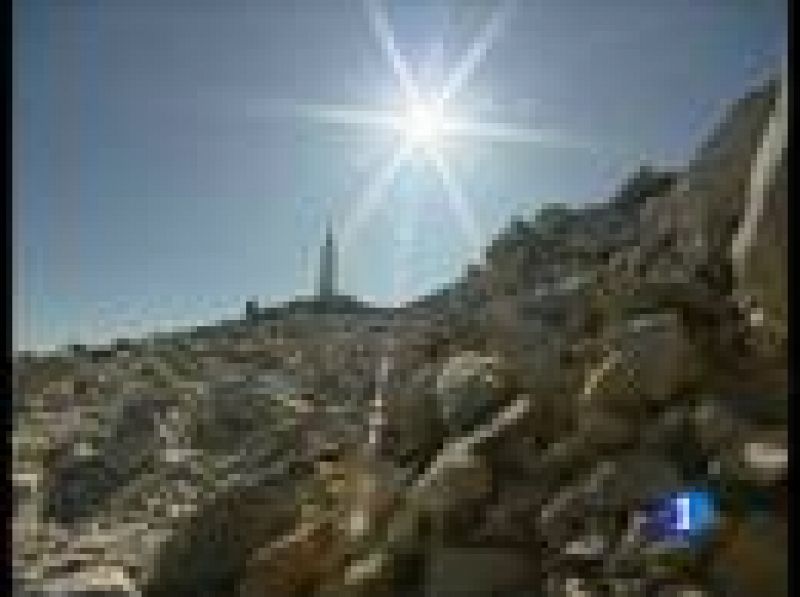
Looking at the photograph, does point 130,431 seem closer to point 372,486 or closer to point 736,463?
point 372,486

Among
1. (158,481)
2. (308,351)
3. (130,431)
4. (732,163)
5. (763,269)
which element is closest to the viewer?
(763,269)

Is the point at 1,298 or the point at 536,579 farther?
the point at 536,579

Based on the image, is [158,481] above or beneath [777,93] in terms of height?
beneath

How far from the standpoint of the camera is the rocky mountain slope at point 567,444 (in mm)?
10469

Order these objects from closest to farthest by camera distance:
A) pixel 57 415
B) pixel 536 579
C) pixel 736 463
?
pixel 736 463, pixel 536 579, pixel 57 415

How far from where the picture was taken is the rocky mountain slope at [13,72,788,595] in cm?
1047

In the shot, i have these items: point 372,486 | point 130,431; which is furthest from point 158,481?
point 372,486

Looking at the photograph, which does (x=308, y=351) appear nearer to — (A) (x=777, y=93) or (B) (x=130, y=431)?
(B) (x=130, y=431)

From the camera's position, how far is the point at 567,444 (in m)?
12.7

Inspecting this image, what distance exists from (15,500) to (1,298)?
26519mm

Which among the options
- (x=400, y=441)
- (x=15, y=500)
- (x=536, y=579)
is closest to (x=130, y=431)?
(x=15, y=500)

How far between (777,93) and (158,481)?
24452 millimetres

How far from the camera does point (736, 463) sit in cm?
1014

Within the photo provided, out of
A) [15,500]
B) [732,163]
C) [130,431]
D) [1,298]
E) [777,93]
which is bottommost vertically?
[15,500]
